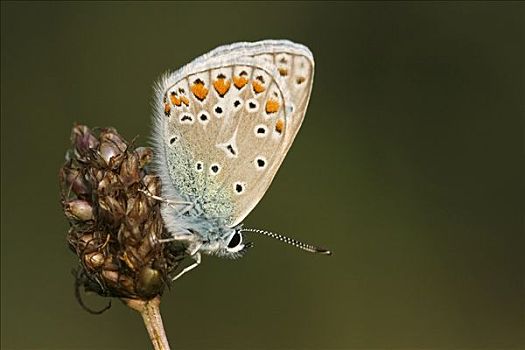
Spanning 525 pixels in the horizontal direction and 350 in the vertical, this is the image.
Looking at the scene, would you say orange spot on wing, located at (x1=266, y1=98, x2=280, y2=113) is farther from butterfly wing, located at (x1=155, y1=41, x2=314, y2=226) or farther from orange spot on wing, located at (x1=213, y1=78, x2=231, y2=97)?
orange spot on wing, located at (x1=213, y1=78, x2=231, y2=97)

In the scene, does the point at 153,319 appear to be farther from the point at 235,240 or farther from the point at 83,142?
the point at 235,240

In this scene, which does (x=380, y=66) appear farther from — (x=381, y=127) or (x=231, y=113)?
(x=231, y=113)

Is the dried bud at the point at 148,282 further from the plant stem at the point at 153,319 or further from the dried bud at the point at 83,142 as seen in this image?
the dried bud at the point at 83,142

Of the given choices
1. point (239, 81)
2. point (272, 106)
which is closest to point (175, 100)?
point (239, 81)

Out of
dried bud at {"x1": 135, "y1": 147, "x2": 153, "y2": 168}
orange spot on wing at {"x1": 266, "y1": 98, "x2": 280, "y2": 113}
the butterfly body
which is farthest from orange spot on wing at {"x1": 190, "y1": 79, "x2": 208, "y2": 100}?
dried bud at {"x1": 135, "y1": 147, "x2": 153, "y2": 168}

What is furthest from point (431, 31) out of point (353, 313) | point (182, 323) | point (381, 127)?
point (182, 323)

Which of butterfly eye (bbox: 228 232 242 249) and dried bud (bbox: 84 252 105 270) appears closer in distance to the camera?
dried bud (bbox: 84 252 105 270)
